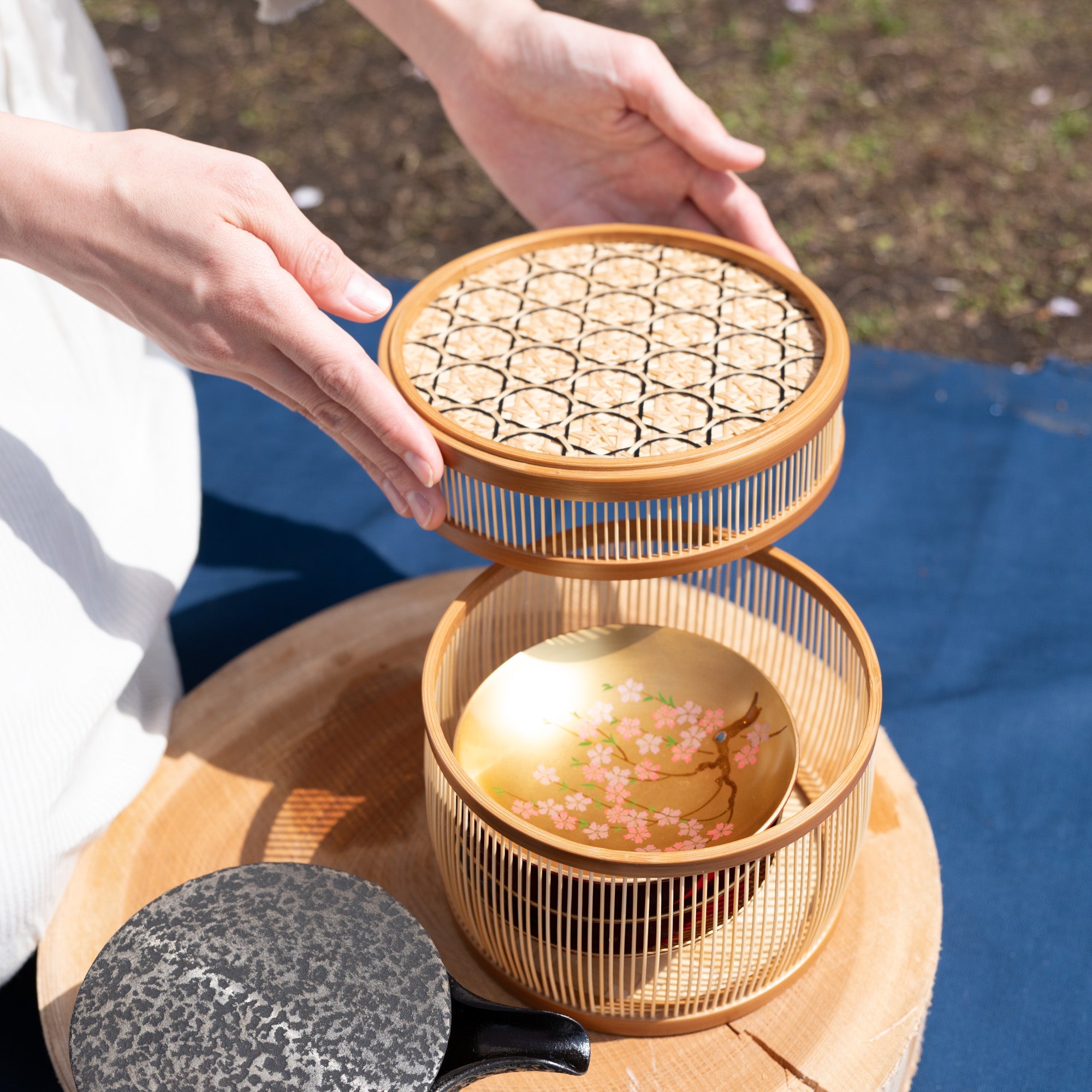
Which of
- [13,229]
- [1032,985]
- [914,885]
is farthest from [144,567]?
[1032,985]

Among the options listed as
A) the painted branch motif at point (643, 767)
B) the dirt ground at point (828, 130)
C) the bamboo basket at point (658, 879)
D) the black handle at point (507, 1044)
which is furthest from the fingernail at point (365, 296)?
the dirt ground at point (828, 130)

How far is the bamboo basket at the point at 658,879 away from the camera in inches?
29.3

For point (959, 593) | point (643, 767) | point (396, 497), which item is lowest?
point (959, 593)

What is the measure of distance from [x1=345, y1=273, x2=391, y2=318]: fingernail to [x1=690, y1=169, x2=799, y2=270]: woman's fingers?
0.45 meters

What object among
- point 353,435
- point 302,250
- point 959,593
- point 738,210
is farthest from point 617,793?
point 959,593

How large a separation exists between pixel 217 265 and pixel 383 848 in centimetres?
54

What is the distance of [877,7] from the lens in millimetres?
2959

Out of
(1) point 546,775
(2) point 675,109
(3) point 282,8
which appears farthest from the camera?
(3) point 282,8

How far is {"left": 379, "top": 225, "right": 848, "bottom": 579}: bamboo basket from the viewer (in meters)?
0.78

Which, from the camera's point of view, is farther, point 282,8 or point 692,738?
point 282,8

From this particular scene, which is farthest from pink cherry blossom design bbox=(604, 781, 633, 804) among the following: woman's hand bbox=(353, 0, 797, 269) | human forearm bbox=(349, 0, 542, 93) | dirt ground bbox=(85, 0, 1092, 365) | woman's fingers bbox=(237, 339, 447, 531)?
dirt ground bbox=(85, 0, 1092, 365)

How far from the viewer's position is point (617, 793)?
91 cm

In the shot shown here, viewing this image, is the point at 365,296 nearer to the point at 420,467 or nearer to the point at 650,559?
the point at 420,467

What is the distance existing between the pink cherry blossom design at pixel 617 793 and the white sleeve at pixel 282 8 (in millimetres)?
1024
